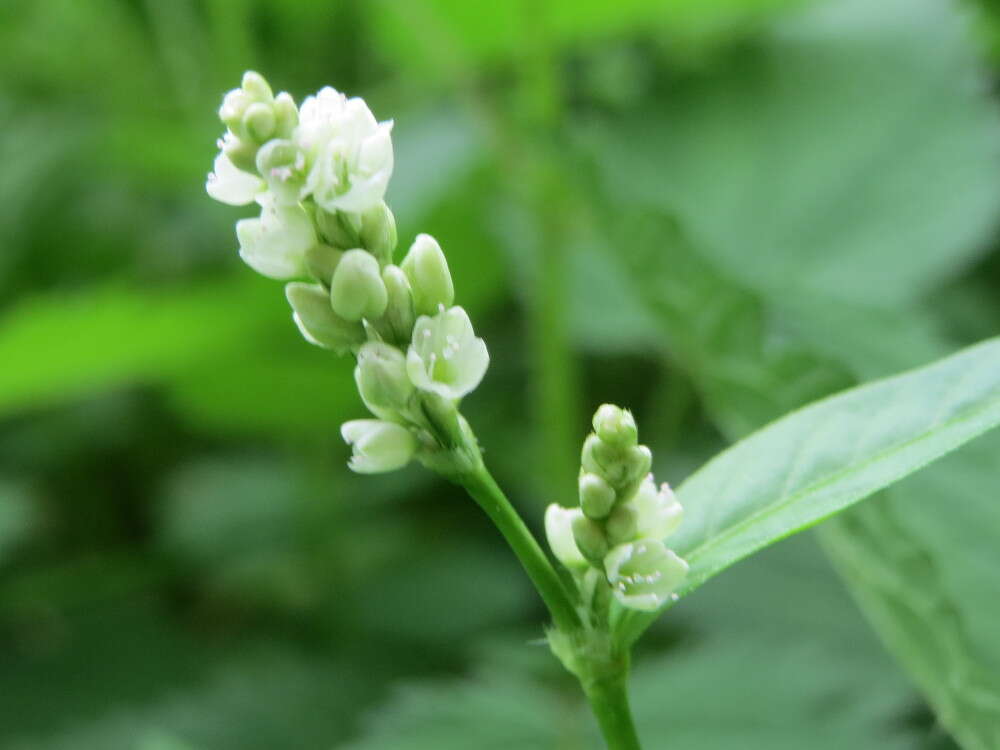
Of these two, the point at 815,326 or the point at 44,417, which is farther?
the point at 44,417

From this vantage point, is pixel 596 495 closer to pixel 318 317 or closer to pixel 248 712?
pixel 318 317

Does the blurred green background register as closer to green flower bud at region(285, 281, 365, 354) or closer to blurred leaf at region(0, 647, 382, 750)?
blurred leaf at region(0, 647, 382, 750)

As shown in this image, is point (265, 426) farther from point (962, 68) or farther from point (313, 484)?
point (962, 68)

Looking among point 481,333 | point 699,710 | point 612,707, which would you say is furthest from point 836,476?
point 481,333

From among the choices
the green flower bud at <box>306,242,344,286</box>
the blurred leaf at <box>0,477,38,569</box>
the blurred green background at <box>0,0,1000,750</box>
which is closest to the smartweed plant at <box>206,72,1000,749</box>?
the green flower bud at <box>306,242,344,286</box>

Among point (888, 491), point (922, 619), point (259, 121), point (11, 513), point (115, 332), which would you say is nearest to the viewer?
point (259, 121)

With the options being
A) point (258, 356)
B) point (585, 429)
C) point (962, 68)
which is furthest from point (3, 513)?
point (962, 68)
